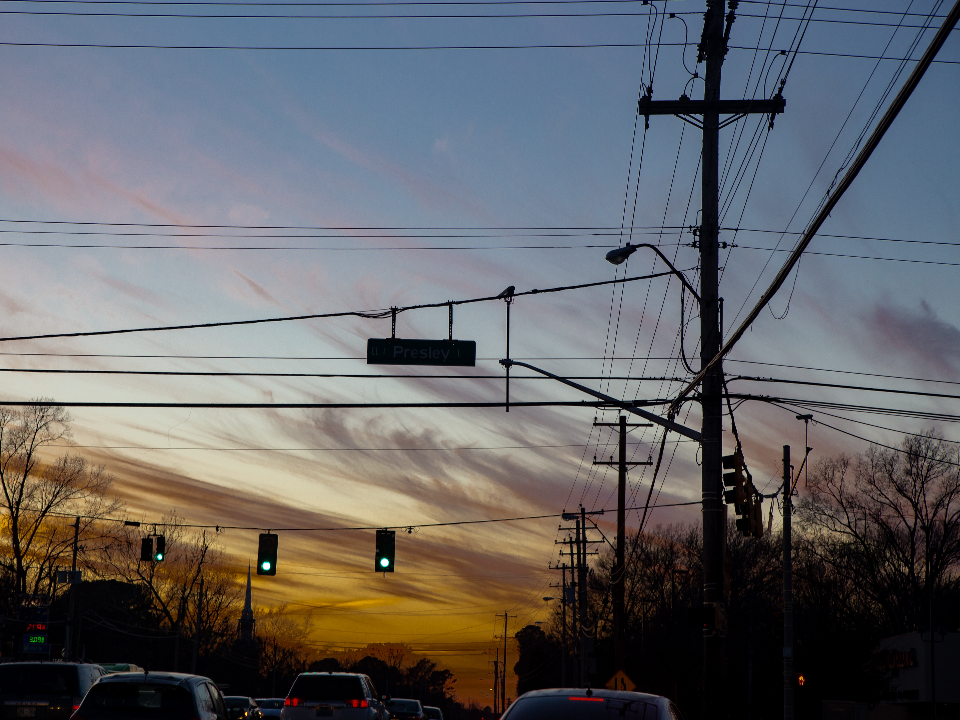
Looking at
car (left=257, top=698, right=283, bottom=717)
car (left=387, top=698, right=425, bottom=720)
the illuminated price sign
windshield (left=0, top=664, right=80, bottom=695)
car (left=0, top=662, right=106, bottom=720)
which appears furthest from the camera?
the illuminated price sign

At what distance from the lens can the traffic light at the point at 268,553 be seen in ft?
116

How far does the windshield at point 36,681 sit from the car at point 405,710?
48.7 ft

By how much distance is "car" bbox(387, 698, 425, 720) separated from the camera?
31.3 m

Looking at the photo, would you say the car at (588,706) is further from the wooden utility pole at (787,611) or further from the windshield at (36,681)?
the wooden utility pole at (787,611)

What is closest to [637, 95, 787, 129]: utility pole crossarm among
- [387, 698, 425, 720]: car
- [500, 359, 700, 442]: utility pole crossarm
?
[500, 359, 700, 442]: utility pole crossarm

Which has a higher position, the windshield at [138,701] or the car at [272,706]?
the windshield at [138,701]

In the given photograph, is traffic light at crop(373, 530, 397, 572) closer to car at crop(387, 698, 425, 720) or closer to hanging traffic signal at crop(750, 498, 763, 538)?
car at crop(387, 698, 425, 720)

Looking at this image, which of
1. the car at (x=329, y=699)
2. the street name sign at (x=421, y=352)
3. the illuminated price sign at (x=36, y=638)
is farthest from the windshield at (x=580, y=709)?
the illuminated price sign at (x=36, y=638)

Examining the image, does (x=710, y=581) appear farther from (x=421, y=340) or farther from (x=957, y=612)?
(x=957, y=612)

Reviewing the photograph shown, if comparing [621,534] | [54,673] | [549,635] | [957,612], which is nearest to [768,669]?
[957,612]

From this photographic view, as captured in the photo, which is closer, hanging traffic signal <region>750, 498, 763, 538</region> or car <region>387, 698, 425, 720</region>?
hanging traffic signal <region>750, 498, 763, 538</region>

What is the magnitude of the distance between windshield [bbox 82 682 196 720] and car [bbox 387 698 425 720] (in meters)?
17.5

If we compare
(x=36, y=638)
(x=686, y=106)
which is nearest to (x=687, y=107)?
(x=686, y=106)

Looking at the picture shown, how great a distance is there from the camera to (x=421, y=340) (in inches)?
819
